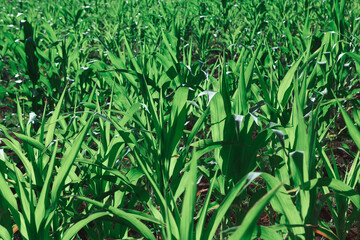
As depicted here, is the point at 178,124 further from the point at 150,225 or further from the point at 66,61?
the point at 66,61

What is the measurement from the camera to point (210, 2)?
6.01 meters

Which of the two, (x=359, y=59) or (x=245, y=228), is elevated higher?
(x=359, y=59)

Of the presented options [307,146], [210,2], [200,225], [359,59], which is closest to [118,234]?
[200,225]

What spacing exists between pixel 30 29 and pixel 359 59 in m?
1.98

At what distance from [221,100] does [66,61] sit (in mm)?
1619

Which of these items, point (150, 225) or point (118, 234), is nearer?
point (118, 234)

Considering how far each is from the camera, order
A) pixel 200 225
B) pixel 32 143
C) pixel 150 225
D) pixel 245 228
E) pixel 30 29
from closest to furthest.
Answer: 1. pixel 245 228
2. pixel 200 225
3. pixel 32 143
4. pixel 150 225
5. pixel 30 29

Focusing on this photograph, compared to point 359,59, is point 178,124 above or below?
below

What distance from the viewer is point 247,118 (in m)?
1.30

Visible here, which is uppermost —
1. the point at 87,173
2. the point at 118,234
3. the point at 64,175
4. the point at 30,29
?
the point at 30,29

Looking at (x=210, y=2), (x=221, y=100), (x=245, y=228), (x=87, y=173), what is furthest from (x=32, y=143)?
(x=210, y=2)

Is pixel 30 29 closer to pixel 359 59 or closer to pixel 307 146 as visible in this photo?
pixel 359 59

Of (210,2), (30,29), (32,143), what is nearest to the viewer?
(32,143)

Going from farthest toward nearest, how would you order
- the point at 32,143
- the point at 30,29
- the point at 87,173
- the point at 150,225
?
the point at 30,29 < the point at 150,225 < the point at 87,173 < the point at 32,143
